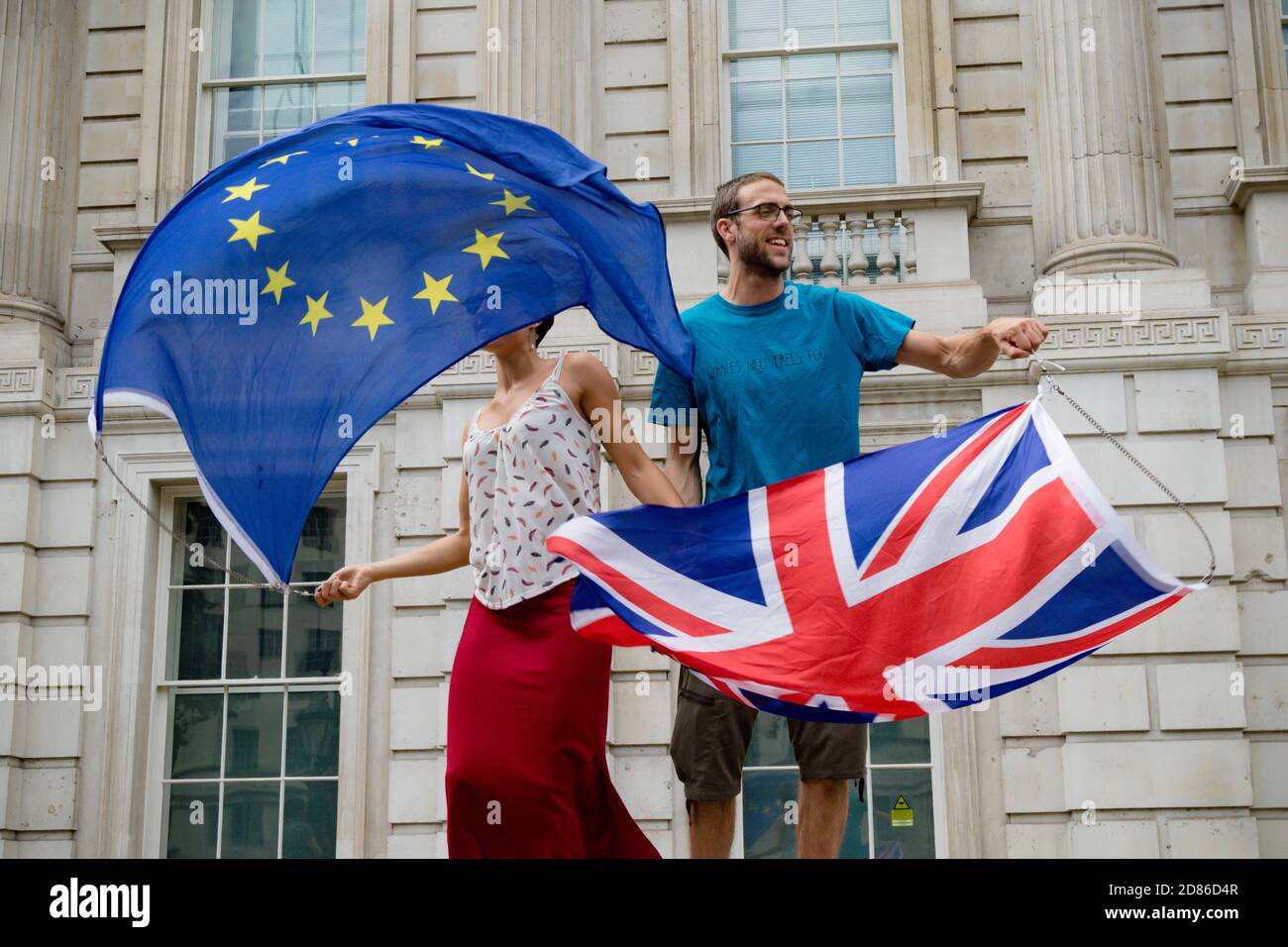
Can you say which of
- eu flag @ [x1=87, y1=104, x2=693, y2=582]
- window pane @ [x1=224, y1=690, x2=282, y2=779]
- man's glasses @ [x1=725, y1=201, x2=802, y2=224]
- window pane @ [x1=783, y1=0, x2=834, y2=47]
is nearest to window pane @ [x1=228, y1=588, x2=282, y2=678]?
window pane @ [x1=224, y1=690, x2=282, y2=779]

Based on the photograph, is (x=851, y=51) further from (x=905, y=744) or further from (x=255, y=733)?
(x=255, y=733)

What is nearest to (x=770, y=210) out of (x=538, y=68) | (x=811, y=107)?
(x=538, y=68)

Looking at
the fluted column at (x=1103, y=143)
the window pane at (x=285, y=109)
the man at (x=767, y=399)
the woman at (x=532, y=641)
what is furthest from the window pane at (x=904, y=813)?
the window pane at (x=285, y=109)

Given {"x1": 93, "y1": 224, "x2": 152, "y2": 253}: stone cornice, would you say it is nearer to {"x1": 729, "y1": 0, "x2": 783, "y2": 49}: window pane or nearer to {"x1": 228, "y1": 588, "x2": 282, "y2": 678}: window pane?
{"x1": 228, "y1": 588, "x2": 282, "y2": 678}: window pane

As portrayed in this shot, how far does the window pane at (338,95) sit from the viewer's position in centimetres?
1305

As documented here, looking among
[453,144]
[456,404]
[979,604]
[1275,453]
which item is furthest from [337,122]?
[1275,453]

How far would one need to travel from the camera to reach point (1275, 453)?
11.0 meters

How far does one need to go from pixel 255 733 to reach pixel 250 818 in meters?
0.62

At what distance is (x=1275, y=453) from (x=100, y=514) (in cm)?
862

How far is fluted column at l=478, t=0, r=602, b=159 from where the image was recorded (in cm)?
1187

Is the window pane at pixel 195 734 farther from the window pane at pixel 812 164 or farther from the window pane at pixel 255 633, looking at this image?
the window pane at pixel 812 164

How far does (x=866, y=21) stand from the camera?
12.6 meters

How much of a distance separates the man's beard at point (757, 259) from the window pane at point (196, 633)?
7853mm

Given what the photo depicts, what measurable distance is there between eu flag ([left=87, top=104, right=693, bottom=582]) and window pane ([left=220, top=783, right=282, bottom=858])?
6.97 m
